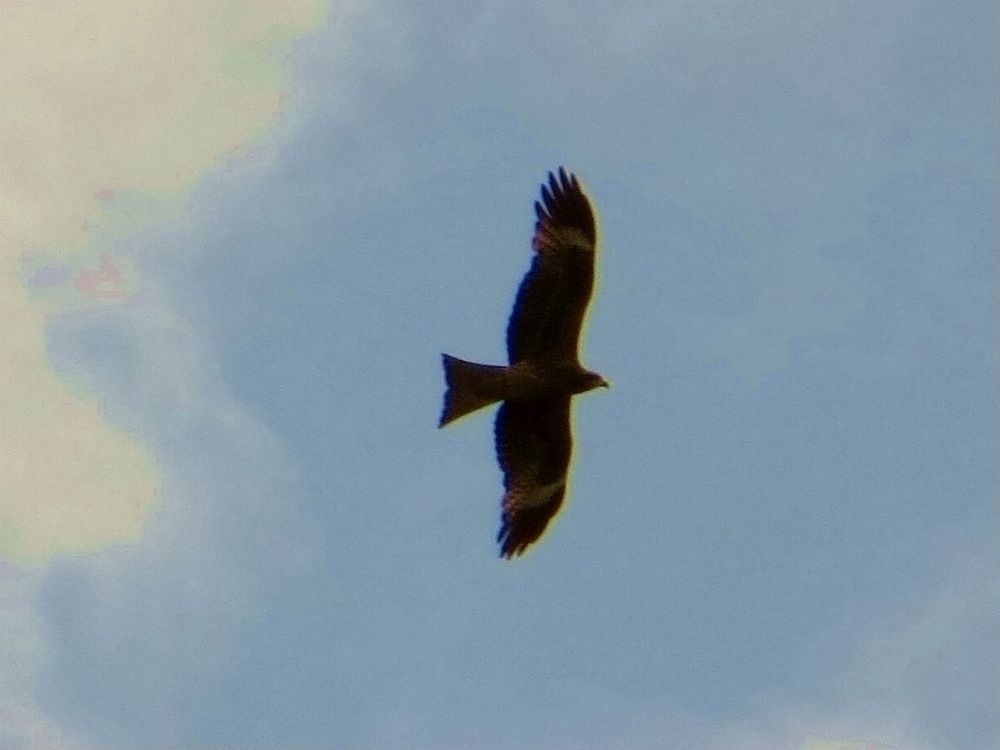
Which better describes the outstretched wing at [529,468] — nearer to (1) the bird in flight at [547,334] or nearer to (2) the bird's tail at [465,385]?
(1) the bird in flight at [547,334]

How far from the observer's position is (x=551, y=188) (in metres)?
23.4

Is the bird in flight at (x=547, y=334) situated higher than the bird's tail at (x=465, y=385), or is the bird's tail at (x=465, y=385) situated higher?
the bird in flight at (x=547, y=334)

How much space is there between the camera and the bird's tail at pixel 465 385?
892 inches

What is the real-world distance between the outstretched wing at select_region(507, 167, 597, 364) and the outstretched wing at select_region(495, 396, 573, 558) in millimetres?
770

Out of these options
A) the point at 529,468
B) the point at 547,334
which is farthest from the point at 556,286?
the point at 529,468

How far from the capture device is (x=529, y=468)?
23.9 m

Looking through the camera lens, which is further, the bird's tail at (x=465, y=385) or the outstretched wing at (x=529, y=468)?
the outstretched wing at (x=529, y=468)

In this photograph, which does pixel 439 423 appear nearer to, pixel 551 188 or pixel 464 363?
pixel 464 363

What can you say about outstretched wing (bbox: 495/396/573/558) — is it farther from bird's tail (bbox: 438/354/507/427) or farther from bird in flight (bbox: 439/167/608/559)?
bird's tail (bbox: 438/354/507/427)

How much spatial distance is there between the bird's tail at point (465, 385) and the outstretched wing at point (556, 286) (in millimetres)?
424

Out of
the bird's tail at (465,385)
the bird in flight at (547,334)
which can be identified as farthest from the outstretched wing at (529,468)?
the bird's tail at (465,385)

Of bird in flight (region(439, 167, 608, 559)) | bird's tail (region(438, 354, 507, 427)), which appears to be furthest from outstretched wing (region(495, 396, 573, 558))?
bird's tail (region(438, 354, 507, 427))

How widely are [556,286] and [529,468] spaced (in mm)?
1848

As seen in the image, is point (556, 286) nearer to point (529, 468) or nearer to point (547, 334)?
point (547, 334)
